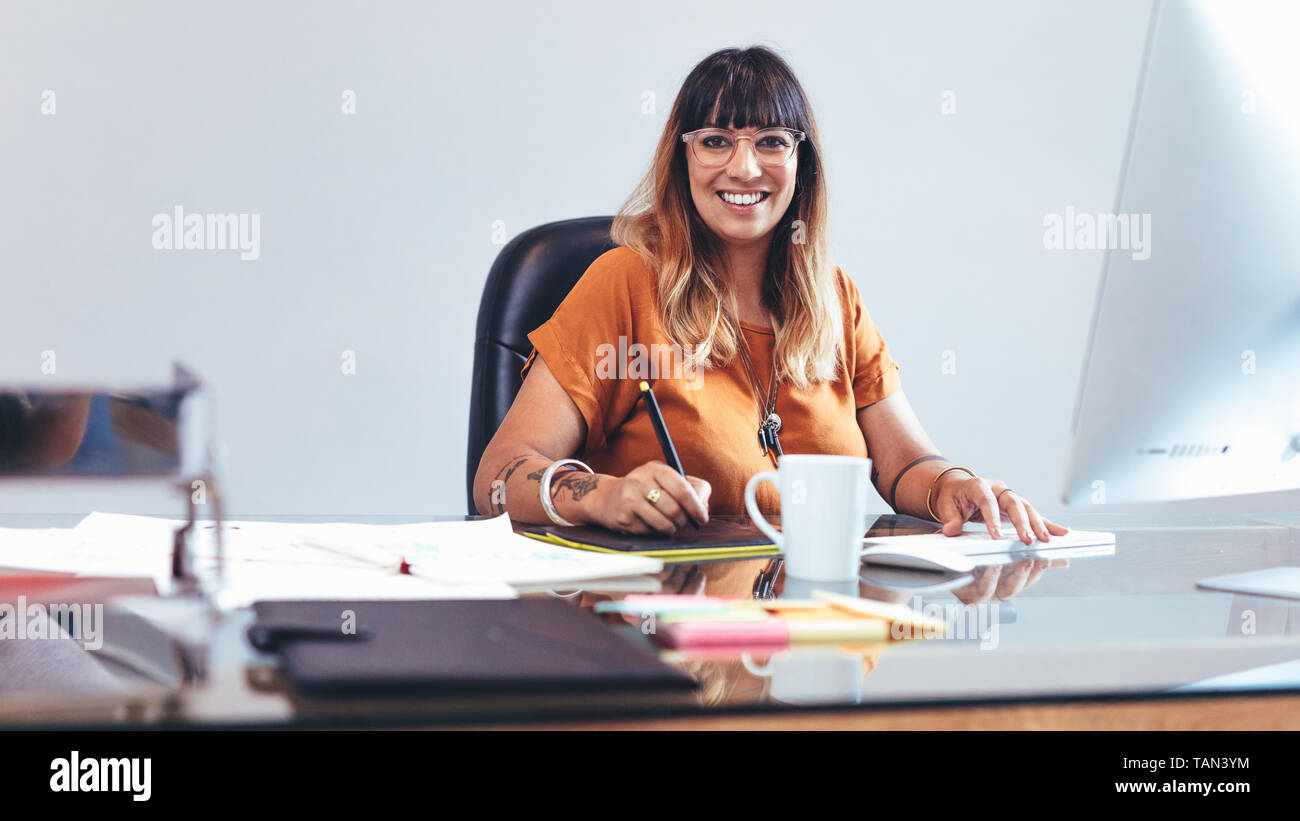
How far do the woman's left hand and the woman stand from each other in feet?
0.18

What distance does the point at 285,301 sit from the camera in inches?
98.0

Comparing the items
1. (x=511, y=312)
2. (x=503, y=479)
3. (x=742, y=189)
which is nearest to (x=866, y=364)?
(x=742, y=189)

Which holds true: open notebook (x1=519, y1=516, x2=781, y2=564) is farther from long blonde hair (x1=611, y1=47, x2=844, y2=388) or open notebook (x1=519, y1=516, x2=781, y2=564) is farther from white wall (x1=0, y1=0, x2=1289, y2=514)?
white wall (x1=0, y1=0, x2=1289, y2=514)

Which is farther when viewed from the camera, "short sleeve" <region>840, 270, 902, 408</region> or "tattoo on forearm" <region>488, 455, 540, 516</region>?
"short sleeve" <region>840, 270, 902, 408</region>

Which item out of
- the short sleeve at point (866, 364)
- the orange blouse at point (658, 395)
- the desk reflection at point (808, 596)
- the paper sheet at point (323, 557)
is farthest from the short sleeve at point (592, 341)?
the desk reflection at point (808, 596)

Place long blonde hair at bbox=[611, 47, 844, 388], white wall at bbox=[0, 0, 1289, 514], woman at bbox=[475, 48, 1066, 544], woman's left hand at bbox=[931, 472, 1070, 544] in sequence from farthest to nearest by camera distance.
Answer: white wall at bbox=[0, 0, 1289, 514] < long blonde hair at bbox=[611, 47, 844, 388] < woman at bbox=[475, 48, 1066, 544] < woman's left hand at bbox=[931, 472, 1070, 544]

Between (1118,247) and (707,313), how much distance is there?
0.88 meters

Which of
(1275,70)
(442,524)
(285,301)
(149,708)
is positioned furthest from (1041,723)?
(285,301)

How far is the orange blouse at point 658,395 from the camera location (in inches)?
58.6

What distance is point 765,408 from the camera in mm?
1573

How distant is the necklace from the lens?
1.52m

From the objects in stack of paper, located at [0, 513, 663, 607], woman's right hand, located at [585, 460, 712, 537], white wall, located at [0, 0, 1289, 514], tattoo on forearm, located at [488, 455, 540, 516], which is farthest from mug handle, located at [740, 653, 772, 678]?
white wall, located at [0, 0, 1289, 514]

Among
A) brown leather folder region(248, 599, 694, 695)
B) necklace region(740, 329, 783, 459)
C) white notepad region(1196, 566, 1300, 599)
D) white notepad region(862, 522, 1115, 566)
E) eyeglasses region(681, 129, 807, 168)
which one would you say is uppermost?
eyeglasses region(681, 129, 807, 168)

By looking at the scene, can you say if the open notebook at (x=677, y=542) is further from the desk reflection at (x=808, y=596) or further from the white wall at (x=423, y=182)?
the white wall at (x=423, y=182)
